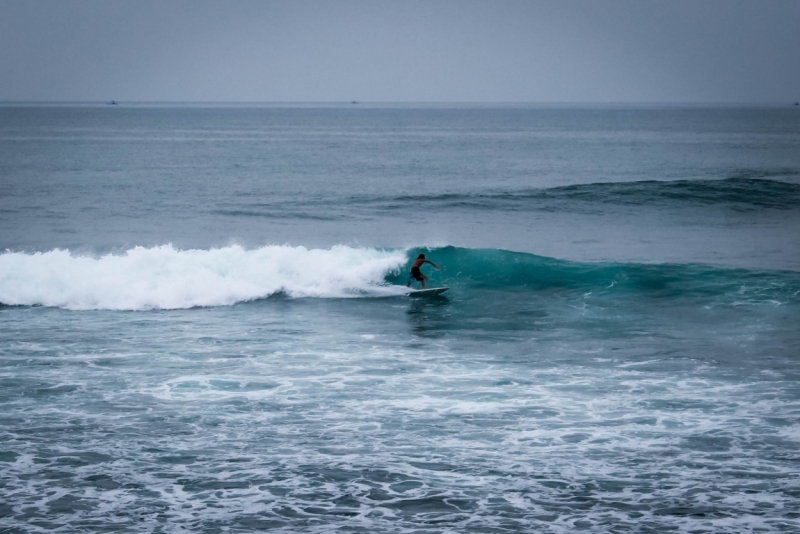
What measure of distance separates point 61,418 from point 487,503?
6.87 meters

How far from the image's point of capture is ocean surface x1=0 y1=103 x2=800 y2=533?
32.8 ft

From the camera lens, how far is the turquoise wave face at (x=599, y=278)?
22547 mm

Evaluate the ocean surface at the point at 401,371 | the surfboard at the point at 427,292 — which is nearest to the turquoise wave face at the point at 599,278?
the ocean surface at the point at 401,371

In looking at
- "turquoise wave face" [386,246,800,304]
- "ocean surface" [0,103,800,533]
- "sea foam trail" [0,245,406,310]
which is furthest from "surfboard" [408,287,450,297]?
"turquoise wave face" [386,246,800,304]

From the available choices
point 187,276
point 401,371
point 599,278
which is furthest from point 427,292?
point 401,371

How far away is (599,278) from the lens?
24328 mm

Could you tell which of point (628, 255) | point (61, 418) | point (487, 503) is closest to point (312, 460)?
point (487, 503)

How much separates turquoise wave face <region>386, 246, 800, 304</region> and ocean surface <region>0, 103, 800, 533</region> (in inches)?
4.0

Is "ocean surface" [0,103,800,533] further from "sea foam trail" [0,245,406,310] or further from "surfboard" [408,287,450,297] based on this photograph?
"surfboard" [408,287,450,297]

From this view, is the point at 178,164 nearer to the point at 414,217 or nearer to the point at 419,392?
the point at 414,217

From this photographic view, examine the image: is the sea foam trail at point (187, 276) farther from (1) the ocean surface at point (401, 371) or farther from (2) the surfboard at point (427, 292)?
(2) the surfboard at point (427, 292)

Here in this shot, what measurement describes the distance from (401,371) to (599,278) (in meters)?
10.6

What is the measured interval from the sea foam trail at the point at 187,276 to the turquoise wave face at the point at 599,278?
1696 millimetres

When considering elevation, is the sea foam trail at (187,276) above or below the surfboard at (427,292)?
above
